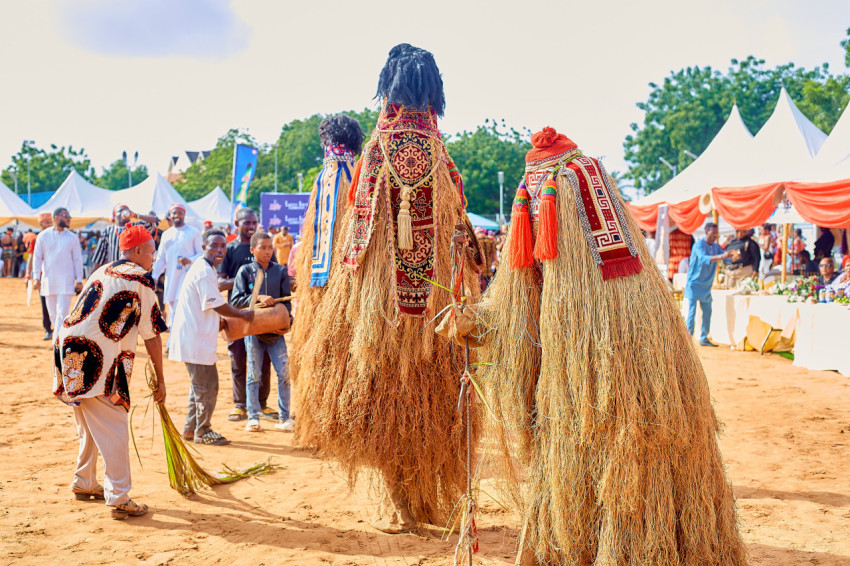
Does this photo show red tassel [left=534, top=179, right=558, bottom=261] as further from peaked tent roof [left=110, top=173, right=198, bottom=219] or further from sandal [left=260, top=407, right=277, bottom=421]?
peaked tent roof [left=110, top=173, right=198, bottom=219]

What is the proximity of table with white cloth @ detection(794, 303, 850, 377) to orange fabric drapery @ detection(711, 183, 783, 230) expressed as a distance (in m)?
3.28

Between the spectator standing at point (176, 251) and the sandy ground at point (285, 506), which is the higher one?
the spectator standing at point (176, 251)

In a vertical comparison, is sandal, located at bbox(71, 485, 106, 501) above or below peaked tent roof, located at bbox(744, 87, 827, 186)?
below

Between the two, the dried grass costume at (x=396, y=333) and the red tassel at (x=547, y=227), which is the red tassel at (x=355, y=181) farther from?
the red tassel at (x=547, y=227)

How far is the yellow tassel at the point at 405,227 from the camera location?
425 cm

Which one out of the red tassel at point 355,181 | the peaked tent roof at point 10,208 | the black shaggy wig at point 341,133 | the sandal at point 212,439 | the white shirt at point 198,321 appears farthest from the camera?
the peaked tent roof at point 10,208

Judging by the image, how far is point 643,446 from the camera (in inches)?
122

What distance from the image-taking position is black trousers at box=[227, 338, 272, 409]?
766 cm

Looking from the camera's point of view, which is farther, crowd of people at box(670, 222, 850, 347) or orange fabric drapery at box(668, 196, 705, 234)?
orange fabric drapery at box(668, 196, 705, 234)

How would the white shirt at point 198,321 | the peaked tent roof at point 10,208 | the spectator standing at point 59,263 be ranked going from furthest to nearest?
the peaked tent roof at point 10,208 < the spectator standing at point 59,263 < the white shirt at point 198,321

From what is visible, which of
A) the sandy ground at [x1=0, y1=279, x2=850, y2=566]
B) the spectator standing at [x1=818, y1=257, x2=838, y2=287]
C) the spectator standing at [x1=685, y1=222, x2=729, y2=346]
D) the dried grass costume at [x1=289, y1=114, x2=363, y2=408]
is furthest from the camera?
the spectator standing at [x1=685, y1=222, x2=729, y2=346]

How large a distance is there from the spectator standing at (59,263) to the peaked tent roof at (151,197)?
16.1 m

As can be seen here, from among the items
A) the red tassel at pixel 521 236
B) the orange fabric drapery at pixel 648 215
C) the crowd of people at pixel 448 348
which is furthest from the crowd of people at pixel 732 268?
the red tassel at pixel 521 236

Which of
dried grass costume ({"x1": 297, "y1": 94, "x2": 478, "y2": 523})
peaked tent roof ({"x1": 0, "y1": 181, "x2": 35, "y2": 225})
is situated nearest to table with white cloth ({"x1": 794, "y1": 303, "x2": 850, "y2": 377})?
dried grass costume ({"x1": 297, "y1": 94, "x2": 478, "y2": 523})
